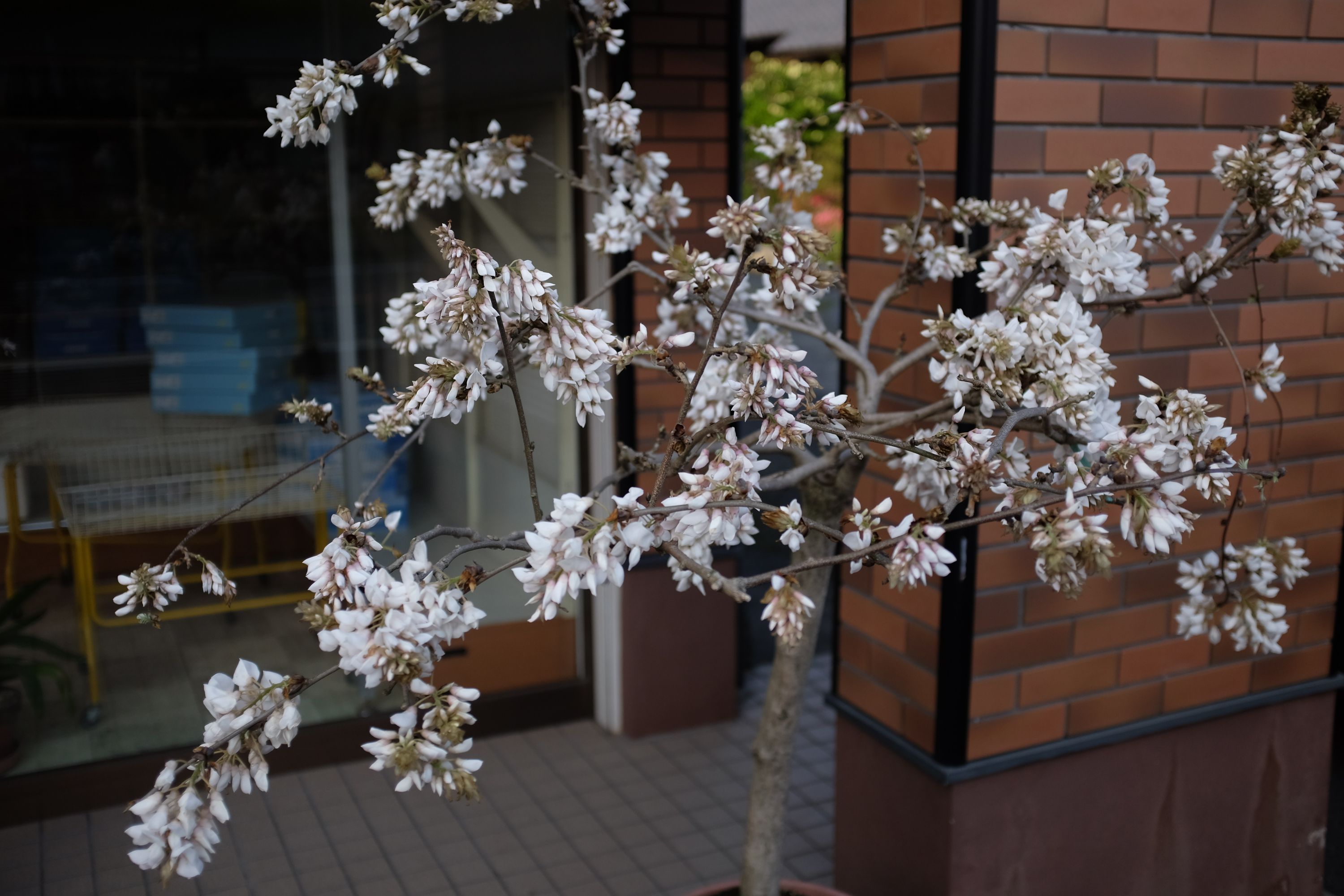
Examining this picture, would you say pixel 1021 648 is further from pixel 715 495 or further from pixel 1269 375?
pixel 715 495

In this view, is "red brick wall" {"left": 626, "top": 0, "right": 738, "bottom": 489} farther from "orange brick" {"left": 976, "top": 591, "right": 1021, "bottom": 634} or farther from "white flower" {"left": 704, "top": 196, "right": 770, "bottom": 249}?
"white flower" {"left": 704, "top": 196, "right": 770, "bottom": 249}

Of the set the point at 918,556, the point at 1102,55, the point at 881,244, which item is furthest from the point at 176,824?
the point at 1102,55

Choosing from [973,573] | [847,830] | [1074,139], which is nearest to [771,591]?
[973,573]

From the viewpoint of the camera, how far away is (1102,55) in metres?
2.77

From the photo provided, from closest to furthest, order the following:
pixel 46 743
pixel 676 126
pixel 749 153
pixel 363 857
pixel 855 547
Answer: pixel 855 547, pixel 363 857, pixel 46 743, pixel 676 126, pixel 749 153

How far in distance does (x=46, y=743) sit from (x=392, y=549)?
9.46ft

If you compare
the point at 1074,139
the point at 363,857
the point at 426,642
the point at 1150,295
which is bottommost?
the point at 363,857

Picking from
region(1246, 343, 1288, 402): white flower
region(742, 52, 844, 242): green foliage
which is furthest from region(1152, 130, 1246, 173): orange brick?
region(742, 52, 844, 242): green foliage

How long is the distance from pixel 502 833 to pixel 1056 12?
2.87 meters

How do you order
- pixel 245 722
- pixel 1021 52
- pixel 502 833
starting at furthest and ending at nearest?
pixel 502 833
pixel 1021 52
pixel 245 722

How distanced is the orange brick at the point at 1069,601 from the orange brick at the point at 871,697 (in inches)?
16.4

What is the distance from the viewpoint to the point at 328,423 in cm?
231

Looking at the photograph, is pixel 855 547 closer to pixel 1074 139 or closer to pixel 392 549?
pixel 392 549

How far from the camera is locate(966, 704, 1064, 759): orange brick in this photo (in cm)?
293
